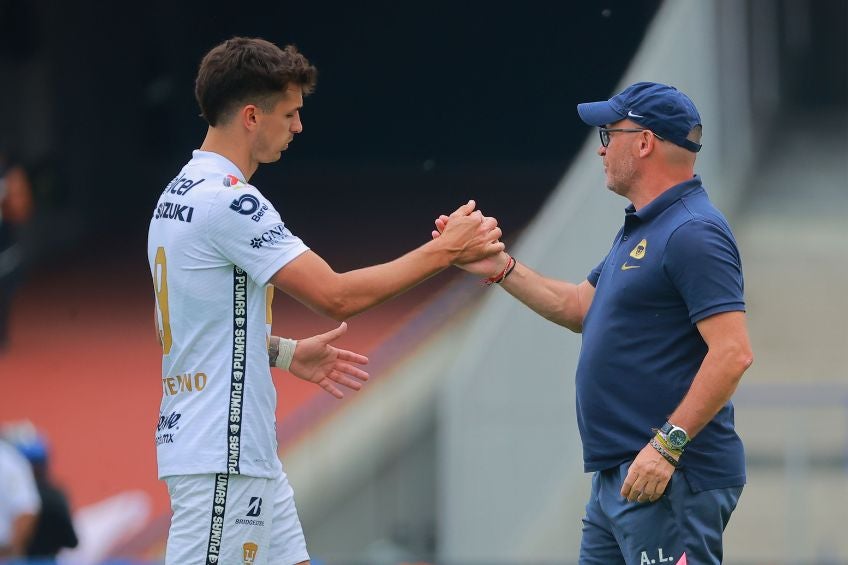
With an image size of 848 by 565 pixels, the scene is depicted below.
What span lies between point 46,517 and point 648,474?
17.7 feet

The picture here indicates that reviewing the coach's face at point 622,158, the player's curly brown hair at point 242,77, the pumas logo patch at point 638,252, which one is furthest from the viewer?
the coach's face at point 622,158

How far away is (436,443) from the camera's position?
26.1 ft

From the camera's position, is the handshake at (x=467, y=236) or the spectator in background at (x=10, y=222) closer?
the handshake at (x=467, y=236)

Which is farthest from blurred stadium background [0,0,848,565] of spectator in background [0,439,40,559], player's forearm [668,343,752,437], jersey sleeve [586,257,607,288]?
player's forearm [668,343,752,437]

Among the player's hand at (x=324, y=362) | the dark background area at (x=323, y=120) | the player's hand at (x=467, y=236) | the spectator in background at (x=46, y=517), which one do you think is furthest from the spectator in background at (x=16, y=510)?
the player's hand at (x=467, y=236)

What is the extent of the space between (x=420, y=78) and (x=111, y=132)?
8.36ft

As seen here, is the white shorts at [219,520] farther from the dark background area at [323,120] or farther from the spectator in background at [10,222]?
the spectator in background at [10,222]

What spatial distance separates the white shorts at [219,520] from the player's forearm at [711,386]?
947mm

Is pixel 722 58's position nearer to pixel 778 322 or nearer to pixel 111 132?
pixel 778 322

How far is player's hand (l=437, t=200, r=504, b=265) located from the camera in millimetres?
3139

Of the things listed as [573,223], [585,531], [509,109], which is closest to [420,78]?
[509,109]

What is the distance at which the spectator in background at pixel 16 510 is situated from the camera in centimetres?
747

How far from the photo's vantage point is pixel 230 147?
299 centimetres

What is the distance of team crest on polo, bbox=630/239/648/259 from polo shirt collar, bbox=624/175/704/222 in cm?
8
